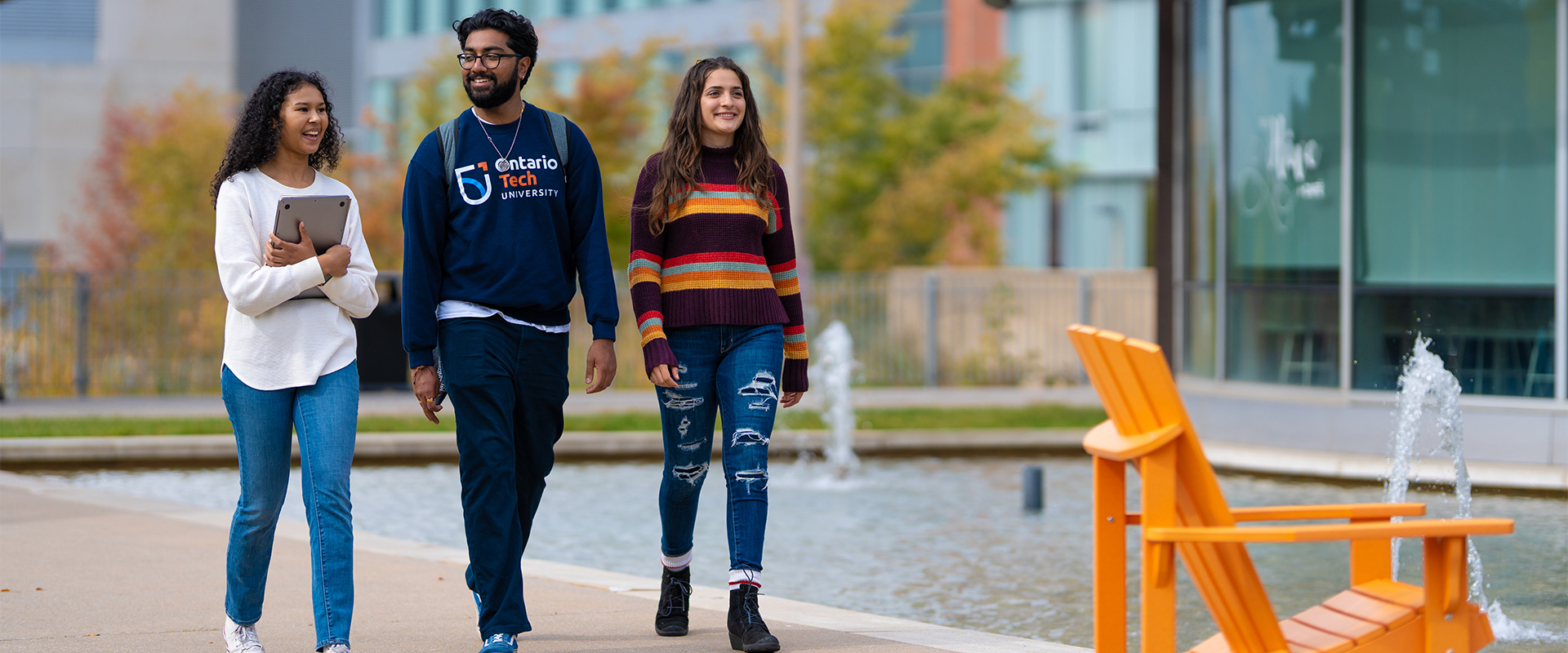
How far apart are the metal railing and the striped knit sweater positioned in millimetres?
14946

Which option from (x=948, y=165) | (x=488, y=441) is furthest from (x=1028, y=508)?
(x=948, y=165)

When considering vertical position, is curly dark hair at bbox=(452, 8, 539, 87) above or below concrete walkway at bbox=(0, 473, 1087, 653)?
above

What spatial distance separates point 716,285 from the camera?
5.18 m

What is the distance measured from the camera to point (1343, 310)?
1303cm

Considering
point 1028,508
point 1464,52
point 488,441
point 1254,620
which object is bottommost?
point 1028,508

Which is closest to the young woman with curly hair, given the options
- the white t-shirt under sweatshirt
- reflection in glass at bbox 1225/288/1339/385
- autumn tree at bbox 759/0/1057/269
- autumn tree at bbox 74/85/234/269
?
the white t-shirt under sweatshirt

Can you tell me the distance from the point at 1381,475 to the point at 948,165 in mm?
19468

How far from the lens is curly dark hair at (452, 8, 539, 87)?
485cm

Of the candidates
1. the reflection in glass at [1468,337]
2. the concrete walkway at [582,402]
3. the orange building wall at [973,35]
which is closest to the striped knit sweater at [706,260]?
the reflection in glass at [1468,337]

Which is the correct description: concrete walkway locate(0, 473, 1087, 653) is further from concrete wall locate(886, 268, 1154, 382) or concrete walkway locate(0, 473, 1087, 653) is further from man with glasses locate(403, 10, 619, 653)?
concrete wall locate(886, 268, 1154, 382)

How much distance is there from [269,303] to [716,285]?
1345 millimetres

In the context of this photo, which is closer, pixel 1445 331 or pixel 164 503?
pixel 164 503

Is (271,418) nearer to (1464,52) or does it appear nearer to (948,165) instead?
(1464,52)

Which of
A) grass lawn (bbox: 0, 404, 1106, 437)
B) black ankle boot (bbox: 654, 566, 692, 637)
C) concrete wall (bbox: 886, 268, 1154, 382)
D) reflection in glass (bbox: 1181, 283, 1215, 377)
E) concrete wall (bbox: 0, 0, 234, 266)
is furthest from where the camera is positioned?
concrete wall (bbox: 0, 0, 234, 266)
